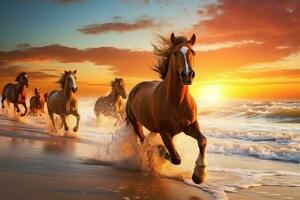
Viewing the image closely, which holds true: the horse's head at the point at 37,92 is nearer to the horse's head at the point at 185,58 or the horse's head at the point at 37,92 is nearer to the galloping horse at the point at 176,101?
the galloping horse at the point at 176,101

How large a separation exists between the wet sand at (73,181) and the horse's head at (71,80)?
20.1 feet

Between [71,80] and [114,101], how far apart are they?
3.60 m

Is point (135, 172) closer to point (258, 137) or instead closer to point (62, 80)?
point (62, 80)

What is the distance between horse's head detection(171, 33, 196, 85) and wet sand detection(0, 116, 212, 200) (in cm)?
141

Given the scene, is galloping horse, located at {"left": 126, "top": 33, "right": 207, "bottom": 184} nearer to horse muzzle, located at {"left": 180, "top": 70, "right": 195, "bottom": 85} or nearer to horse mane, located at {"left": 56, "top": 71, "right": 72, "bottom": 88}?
horse muzzle, located at {"left": 180, "top": 70, "right": 195, "bottom": 85}

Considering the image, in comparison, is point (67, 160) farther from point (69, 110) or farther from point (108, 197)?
point (69, 110)

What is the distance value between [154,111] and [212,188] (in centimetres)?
140

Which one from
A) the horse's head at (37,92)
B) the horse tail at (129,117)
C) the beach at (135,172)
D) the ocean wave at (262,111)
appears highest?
the horse's head at (37,92)

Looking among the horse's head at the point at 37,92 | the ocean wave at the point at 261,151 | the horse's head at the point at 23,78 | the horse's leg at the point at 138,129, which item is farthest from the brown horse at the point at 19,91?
the horse's leg at the point at 138,129

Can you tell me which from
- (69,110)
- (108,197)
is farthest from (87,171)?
(69,110)

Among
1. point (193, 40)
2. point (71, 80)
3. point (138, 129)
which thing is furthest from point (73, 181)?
point (71, 80)

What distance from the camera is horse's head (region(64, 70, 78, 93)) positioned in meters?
15.1

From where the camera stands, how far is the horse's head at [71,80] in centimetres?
1511

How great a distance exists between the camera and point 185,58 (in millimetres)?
6289
